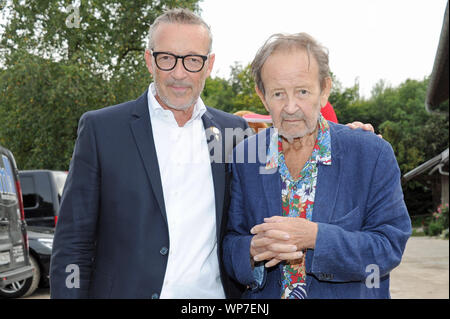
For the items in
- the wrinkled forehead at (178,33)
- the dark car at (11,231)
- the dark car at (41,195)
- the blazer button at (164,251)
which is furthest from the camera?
the dark car at (41,195)

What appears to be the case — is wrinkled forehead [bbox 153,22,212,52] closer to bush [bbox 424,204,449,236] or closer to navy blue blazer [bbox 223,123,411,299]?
navy blue blazer [bbox 223,123,411,299]

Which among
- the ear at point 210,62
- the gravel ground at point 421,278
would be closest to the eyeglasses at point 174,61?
the ear at point 210,62

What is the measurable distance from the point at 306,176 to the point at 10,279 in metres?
6.18

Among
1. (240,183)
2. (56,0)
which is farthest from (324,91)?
(56,0)

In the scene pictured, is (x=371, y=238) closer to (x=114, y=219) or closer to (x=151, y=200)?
(x=151, y=200)

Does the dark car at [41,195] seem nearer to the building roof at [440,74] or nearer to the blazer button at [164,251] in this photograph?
the building roof at [440,74]

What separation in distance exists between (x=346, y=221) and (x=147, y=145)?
0.95 meters

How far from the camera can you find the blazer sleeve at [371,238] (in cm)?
208

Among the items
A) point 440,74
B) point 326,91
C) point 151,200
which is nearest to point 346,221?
point 326,91

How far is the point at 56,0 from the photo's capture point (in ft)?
60.0

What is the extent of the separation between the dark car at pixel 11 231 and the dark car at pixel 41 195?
194 centimetres

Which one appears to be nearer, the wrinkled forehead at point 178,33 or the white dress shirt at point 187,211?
the white dress shirt at point 187,211

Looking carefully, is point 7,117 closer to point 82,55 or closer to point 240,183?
point 82,55

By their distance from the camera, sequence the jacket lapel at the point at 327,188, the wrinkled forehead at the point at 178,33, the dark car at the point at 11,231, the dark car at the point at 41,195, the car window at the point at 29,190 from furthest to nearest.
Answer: the car window at the point at 29,190 < the dark car at the point at 41,195 < the dark car at the point at 11,231 < the wrinkled forehead at the point at 178,33 < the jacket lapel at the point at 327,188
